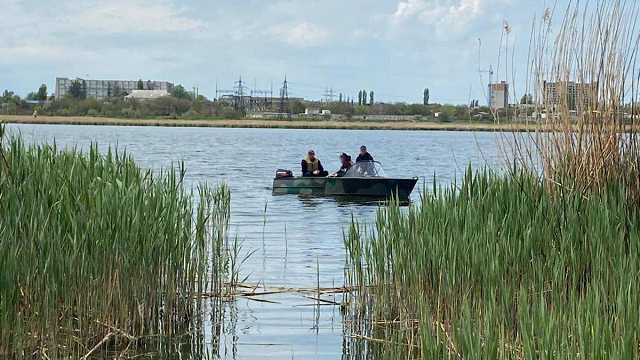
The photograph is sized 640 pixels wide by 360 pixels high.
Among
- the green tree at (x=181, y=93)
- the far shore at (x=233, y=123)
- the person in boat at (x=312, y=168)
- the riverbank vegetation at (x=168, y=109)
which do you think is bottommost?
the far shore at (x=233, y=123)

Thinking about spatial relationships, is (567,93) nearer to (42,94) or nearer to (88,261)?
(88,261)

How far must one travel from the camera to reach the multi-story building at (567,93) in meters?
9.65

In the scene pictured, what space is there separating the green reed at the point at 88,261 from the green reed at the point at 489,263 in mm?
1813

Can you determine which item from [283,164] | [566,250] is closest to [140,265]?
[566,250]

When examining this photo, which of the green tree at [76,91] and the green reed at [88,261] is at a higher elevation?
the green tree at [76,91]

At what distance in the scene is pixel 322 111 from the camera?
13975 centimetres

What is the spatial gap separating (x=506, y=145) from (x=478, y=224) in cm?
219

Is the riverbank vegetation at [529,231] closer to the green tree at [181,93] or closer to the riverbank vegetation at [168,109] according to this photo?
the riverbank vegetation at [168,109]

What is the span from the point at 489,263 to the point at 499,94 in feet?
11.5

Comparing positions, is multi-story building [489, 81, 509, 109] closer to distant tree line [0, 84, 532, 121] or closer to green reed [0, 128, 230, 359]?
green reed [0, 128, 230, 359]

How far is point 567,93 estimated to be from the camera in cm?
988

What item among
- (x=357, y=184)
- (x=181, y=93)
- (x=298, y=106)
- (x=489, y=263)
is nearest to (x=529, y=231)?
(x=489, y=263)

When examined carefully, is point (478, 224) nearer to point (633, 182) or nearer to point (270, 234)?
point (633, 182)

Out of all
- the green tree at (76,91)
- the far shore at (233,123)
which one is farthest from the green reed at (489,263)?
the green tree at (76,91)
